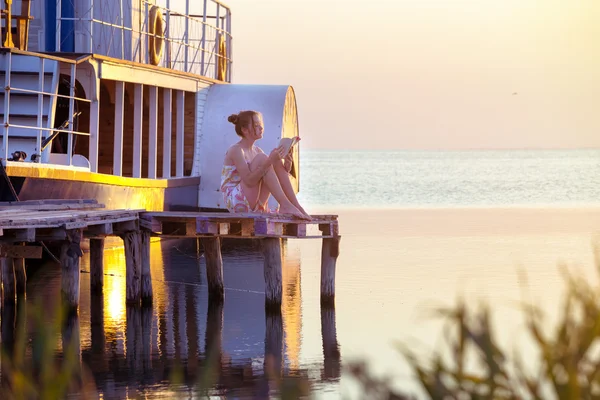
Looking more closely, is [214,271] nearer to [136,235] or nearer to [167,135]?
[136,235]

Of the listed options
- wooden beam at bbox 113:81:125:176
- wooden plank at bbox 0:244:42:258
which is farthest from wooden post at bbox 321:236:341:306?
wooden beam at bbox 113:81:125:176

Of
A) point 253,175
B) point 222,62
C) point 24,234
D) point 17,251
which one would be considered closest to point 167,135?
point 222,62

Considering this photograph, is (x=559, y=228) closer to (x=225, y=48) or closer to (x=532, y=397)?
(x=225, y=48)

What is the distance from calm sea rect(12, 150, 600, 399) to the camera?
8.59m

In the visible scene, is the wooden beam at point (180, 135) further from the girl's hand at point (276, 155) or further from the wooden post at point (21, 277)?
the girl's hand at point (276, 155)

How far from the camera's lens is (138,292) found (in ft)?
39.3

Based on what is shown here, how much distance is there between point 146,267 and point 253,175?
144 cm

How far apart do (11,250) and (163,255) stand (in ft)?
27.2

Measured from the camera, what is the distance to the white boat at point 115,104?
14898mm

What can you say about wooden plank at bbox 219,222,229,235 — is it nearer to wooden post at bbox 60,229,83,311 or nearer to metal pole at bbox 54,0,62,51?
wooden post at bbox 60,229,83,311

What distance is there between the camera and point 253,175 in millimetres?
11656

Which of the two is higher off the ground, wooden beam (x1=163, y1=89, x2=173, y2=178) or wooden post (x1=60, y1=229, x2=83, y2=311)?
wooden beam (x1=163, y1=89, x2=173, y2=178)

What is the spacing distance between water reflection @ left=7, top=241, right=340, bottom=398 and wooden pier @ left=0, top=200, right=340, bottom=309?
0.29 m

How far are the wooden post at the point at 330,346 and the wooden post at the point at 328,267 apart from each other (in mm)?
143
